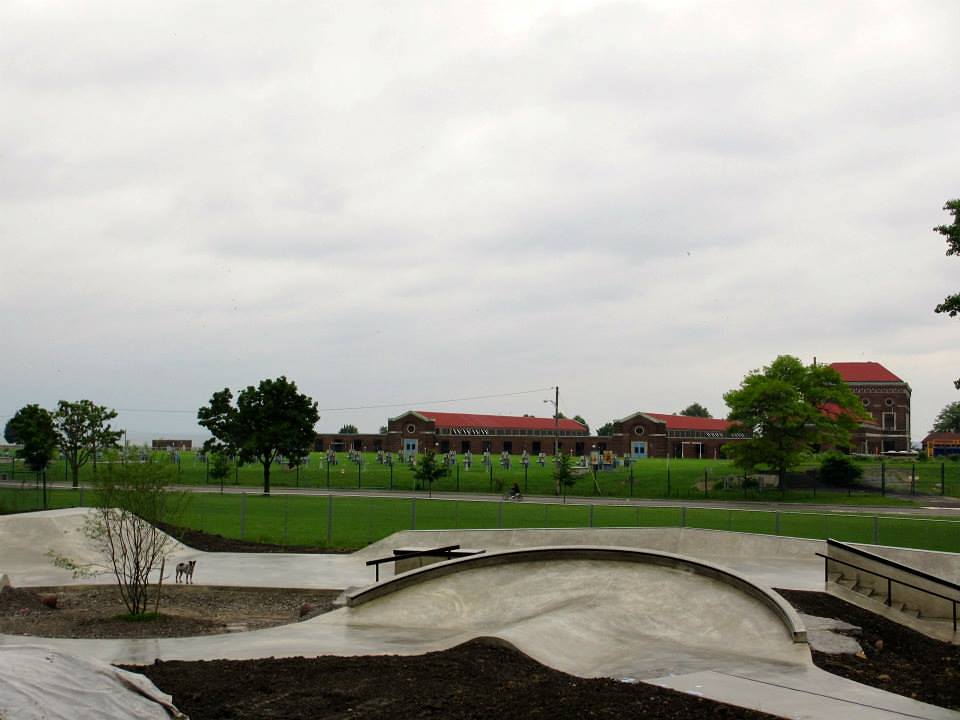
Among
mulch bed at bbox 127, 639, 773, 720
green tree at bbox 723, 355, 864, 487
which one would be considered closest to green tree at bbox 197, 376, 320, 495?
green tree at bbox 723, 355, 864, 487

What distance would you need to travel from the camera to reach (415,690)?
9453mm

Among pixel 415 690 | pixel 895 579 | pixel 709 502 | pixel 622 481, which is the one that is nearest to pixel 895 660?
pixel 895 579

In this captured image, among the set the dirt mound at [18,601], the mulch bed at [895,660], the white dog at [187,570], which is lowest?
the dirt mound at [18,601]

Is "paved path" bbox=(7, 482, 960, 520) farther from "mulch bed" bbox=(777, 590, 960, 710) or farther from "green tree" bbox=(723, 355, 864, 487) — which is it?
"mulch bed" bbox=(777, 590, 960, 710)

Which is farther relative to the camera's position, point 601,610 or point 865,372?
point 865,372

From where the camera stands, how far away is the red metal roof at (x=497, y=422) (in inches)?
4230

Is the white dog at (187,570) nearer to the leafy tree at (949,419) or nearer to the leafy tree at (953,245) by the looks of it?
the leafy tree at (953,245)

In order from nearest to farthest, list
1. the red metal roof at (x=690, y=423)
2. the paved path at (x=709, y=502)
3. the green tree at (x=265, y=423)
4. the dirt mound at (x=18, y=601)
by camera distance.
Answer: the dirt mound at (x=18, y=601)
the paved path at (x=709, y=502)
the green tree at (x=265, y=423)
the red metal roof at (x=690, y=423)

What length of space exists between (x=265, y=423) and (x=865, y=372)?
A: 79785 millimetres

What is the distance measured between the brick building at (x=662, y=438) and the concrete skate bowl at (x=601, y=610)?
75.6 meters

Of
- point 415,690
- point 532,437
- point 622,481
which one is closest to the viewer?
point 415,690

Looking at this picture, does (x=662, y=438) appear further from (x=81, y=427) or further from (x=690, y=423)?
(x=81, y=427)

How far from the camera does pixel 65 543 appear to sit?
82.6ft

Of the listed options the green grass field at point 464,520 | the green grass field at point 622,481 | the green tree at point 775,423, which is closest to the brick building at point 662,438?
the green grass field at point 622,481
